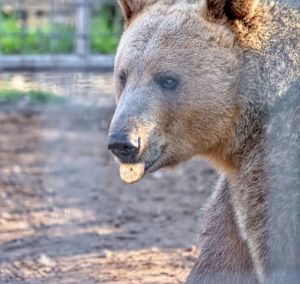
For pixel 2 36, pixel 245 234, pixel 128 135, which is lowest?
pixel 2 36

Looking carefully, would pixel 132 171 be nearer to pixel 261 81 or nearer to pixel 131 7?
pixel 261 81

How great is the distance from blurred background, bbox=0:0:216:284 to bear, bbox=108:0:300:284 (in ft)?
3.66

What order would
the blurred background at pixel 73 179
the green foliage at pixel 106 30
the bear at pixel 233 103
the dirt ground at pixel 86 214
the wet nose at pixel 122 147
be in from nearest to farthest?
1. the wet nose at pixel 122 147
2. the bear at pixel 233 103
3. the dirt ground at pixel 86 214
4. the blurred background at pixel 73 179
5. the green foliage at pixel 106 30

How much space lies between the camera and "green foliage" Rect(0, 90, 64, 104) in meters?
9.34

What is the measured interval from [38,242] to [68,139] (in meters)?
2.46

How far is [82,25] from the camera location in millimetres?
9602

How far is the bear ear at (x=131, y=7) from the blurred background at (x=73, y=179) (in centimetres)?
131

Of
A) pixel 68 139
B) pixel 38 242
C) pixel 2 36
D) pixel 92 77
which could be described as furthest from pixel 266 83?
pixel 2 36

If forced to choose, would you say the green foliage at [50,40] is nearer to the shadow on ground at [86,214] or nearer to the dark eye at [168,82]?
the shadow on ground at [86,214]

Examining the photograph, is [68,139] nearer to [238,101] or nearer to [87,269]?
[87,269]

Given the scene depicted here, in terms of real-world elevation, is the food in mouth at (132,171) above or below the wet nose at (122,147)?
below

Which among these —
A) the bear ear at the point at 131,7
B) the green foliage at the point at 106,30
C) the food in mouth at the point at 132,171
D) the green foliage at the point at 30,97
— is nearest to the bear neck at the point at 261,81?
the food in mouth at the point at 132,171

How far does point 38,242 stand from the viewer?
224 inches

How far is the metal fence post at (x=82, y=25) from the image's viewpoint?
371 inches
